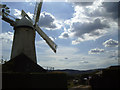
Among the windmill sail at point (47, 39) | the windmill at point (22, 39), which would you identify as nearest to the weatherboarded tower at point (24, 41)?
the windmill at point (22, 39)

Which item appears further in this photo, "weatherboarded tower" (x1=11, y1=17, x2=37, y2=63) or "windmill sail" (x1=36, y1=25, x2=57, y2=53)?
"windmill sail" (x1=36, y1=25, x2=57, y2=53)

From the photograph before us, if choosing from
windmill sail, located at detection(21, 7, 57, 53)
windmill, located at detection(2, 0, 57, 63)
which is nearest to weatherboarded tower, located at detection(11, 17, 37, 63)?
windmill, located at detection(2, 0, 57, 63)

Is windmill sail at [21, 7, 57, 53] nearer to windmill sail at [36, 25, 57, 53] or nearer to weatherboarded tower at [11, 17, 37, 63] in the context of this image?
windmill sail at [36, 25, 57, 53]

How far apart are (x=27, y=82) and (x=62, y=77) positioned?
3.87 m

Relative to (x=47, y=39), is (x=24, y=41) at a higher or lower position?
lower

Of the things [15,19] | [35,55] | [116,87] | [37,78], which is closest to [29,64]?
[35,55]

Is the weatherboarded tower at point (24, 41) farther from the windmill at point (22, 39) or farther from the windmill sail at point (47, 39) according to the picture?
the windmill sail at point (47, 39)

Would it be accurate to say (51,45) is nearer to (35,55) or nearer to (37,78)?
(35,55)

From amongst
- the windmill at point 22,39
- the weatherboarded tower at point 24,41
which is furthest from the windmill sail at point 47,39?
the weatherboarded tower at point 24,41

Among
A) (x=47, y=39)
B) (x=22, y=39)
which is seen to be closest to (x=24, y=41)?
(x=22, y=39)

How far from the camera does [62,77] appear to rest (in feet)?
46.7

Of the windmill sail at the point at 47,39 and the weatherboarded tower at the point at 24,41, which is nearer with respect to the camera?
the weatherboarded tower at the point at 24,41

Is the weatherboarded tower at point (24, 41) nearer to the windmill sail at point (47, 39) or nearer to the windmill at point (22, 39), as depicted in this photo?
the windmill at point (22, 39)

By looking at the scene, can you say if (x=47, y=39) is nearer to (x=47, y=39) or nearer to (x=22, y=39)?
(x=47, y=39)
